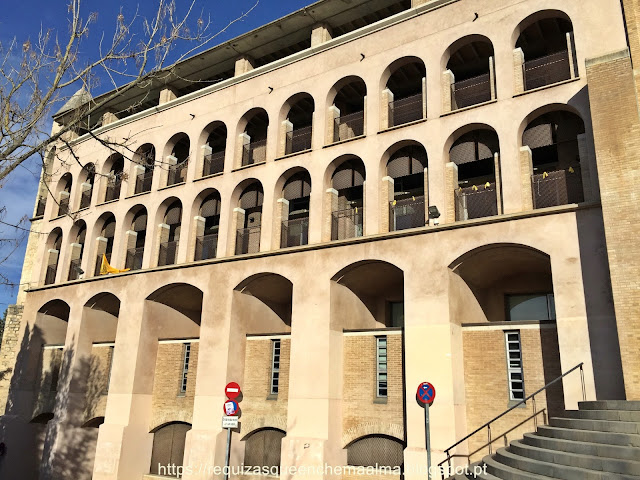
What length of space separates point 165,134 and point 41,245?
9804mm

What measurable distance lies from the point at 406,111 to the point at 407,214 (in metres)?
3.95

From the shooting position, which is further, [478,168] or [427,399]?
[478,168]

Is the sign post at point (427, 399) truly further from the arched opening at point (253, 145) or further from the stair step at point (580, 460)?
the arched opening at point (253, 145)

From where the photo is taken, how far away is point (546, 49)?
1891cm

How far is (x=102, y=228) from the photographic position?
88.4 feet

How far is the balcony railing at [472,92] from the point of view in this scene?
17750 mm

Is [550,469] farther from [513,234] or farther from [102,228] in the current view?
[102,228]

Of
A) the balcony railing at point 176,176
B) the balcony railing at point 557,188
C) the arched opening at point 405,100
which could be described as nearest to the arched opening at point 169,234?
the balcony railing at point 176,176

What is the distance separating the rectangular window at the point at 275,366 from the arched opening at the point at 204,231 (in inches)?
184

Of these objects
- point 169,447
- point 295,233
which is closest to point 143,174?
point 295,233

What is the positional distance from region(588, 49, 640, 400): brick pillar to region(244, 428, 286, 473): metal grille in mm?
11058

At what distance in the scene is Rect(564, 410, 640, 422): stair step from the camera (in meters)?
10.5

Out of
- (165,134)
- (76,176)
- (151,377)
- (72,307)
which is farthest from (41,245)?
(151,377)

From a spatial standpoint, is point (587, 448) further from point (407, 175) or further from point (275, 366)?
point (275, 366)
